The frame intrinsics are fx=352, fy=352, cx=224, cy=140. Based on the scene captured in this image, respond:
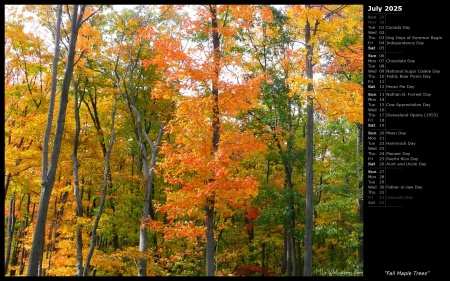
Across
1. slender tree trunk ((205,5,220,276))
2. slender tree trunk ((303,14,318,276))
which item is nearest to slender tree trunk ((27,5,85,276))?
slender tree trunk ((205,5,220,276))

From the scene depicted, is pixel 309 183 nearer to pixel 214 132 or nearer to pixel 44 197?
pixel 214 132

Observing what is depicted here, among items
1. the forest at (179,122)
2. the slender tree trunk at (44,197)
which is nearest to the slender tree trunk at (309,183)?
the forest at (179,122)

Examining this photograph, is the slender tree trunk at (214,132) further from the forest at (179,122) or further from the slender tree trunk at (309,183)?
the slender tree trunk at (309,183)

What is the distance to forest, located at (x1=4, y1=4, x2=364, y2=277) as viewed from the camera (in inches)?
403

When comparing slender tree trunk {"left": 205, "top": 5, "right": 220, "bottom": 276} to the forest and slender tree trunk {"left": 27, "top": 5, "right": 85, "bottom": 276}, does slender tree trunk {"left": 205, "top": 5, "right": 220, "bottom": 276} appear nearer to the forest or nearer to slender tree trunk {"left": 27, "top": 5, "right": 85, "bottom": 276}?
the forest

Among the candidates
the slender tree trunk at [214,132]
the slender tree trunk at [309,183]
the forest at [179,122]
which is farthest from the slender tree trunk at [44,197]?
the slender tree trunk at [309,183]

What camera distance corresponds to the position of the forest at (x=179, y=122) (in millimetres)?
10234

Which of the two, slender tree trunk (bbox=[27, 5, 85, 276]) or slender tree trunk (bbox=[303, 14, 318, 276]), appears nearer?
slender tree trunk (bbox=[27, 5, 85, 276])

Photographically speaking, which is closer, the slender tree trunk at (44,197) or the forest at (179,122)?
the slender tree trunk at (44,197)

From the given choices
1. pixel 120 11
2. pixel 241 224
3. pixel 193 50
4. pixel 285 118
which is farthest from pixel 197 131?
pixel 241 224
